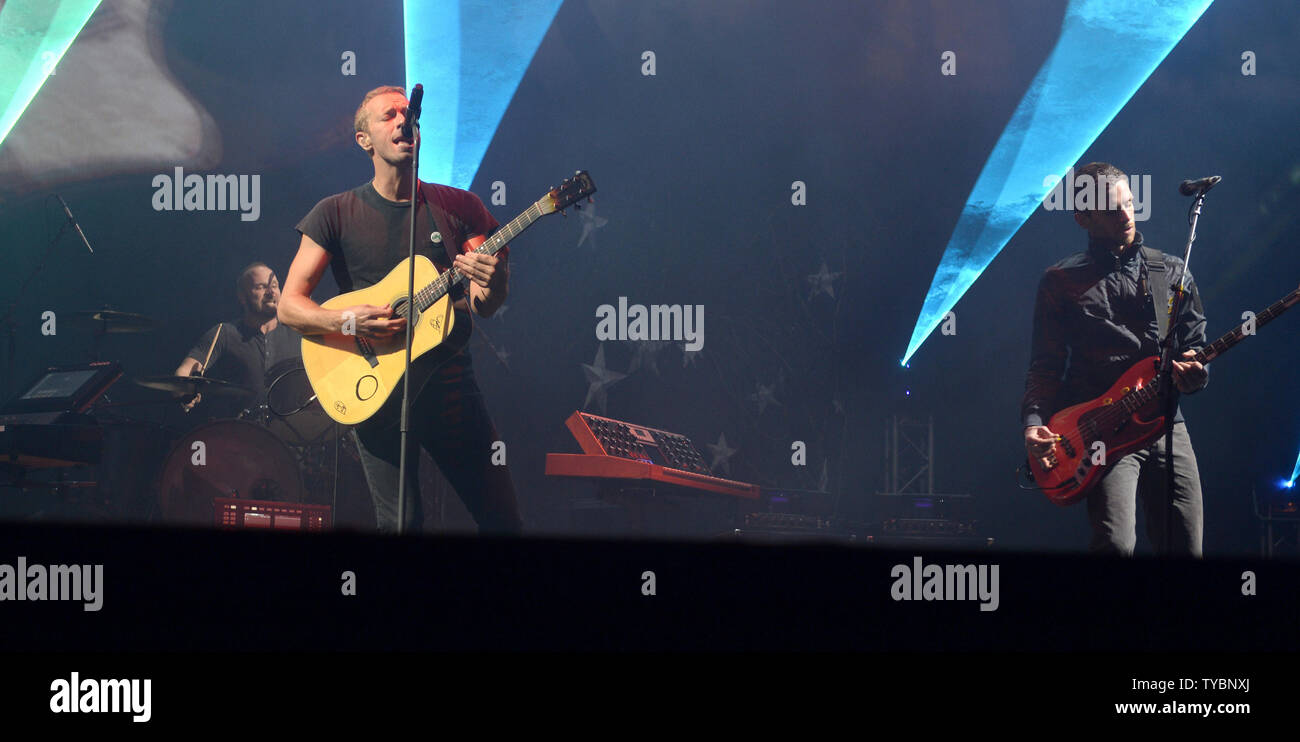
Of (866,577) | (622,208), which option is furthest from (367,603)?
(622,208)

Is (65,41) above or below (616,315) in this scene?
above

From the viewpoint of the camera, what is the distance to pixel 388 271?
13.1 feet

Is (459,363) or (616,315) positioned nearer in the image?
(459,363)

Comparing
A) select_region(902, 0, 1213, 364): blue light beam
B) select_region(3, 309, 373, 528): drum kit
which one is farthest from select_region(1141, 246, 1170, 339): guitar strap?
select_region(3, 309, 373, 528): drum kit

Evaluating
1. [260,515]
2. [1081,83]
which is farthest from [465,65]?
[1081,83]

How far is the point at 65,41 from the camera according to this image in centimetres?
525

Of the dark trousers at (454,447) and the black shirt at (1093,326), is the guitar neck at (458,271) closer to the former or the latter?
the dark trousers at (454,447)

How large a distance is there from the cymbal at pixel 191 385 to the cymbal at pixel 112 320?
0.31 m

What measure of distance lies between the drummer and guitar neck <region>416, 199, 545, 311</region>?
1.48 m

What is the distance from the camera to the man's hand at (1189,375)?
3930 mm

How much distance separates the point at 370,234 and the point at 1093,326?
9.74 feet

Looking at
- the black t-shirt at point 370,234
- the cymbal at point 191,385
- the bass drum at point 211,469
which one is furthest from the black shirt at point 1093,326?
the cymbal at point 191,385
